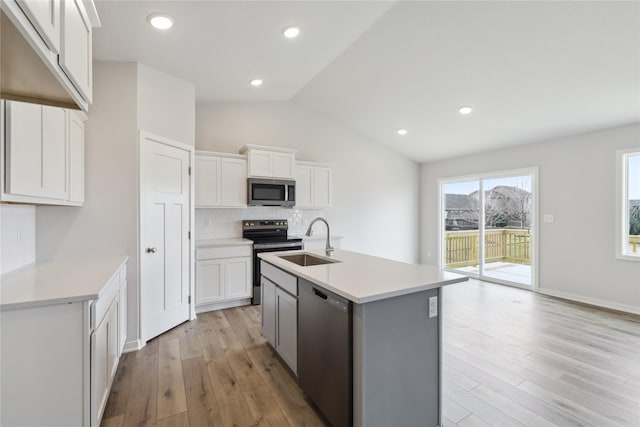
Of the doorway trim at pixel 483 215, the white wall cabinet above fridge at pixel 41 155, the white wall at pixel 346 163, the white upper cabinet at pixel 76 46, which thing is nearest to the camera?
the white upper cabinet at pixel 76 46

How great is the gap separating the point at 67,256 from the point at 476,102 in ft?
15.9

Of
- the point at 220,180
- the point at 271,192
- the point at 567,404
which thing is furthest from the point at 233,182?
the point at 567,404

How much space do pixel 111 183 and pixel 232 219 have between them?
189 cm

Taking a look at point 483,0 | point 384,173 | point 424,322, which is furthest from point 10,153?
point 384,173

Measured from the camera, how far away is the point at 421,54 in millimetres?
3166

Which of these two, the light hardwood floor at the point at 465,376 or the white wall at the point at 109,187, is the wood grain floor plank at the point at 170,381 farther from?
the white wall at the point at 109,187

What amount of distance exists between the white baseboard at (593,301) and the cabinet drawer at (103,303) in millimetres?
5556

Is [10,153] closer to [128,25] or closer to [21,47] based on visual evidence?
[21,47]

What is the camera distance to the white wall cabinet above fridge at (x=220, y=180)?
386cm

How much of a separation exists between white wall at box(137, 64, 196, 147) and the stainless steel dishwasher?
2300 mm

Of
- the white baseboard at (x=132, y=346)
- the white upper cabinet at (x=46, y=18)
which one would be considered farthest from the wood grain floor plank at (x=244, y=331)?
the white upper cabinet at (x=46, y=18)

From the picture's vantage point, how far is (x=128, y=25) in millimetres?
2219

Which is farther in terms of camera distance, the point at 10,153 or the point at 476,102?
the point at 476,102

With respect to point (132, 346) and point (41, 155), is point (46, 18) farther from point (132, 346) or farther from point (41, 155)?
A: point (132, 346)
